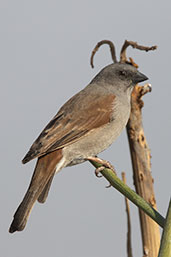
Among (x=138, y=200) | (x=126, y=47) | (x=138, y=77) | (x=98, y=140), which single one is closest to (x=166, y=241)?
(x=138, y=200)

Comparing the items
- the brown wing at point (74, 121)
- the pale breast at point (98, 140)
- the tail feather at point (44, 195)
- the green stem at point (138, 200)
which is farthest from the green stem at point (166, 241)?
the pale breast at point (98, 140)

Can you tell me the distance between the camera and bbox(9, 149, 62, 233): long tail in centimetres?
225

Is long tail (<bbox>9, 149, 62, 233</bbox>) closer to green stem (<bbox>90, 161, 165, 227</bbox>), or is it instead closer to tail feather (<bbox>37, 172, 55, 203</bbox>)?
tail feather (<bbox>37, 172, 55, 203</bbox>)

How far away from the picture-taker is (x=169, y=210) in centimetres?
103

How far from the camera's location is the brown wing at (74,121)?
2.83 metres

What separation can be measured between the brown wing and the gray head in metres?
0.29

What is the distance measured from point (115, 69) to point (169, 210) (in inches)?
114

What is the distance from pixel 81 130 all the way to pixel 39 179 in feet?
2.02

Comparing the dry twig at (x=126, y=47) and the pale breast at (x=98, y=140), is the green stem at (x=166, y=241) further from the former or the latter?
the pale breast at (x=98, y=140)

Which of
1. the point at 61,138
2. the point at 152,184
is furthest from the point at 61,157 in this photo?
the point at 152,184

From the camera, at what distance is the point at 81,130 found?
3.09 m

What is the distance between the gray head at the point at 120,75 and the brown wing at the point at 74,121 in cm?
29

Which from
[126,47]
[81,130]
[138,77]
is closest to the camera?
[126,47]

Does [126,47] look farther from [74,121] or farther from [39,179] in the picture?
[39,179]
